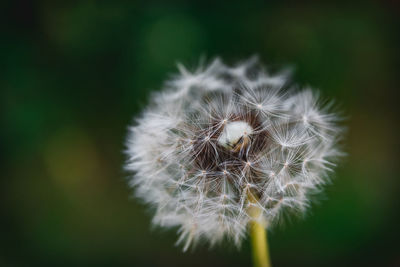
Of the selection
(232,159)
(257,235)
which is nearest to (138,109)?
(232,159)

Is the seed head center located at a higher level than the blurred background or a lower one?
lower

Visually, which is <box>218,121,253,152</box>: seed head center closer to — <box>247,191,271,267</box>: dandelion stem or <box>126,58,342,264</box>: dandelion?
<box>126,58,342,264</box>: dandelion

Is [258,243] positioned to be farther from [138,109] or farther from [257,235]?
[138,109]

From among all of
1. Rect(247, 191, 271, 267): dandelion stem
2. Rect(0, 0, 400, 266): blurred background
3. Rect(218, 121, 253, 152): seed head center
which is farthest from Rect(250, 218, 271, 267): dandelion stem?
Rect(0, 0, 400, 266): blurred background

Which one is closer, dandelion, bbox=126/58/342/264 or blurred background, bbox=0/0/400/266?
dandelion, bbox=126/58/342/264

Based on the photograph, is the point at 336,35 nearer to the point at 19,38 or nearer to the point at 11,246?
the point at 19,38

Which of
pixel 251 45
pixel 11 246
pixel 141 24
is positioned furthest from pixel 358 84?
pixel 11 246

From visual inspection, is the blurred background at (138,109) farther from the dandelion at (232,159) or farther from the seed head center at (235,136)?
the seed head center at (235,136)
